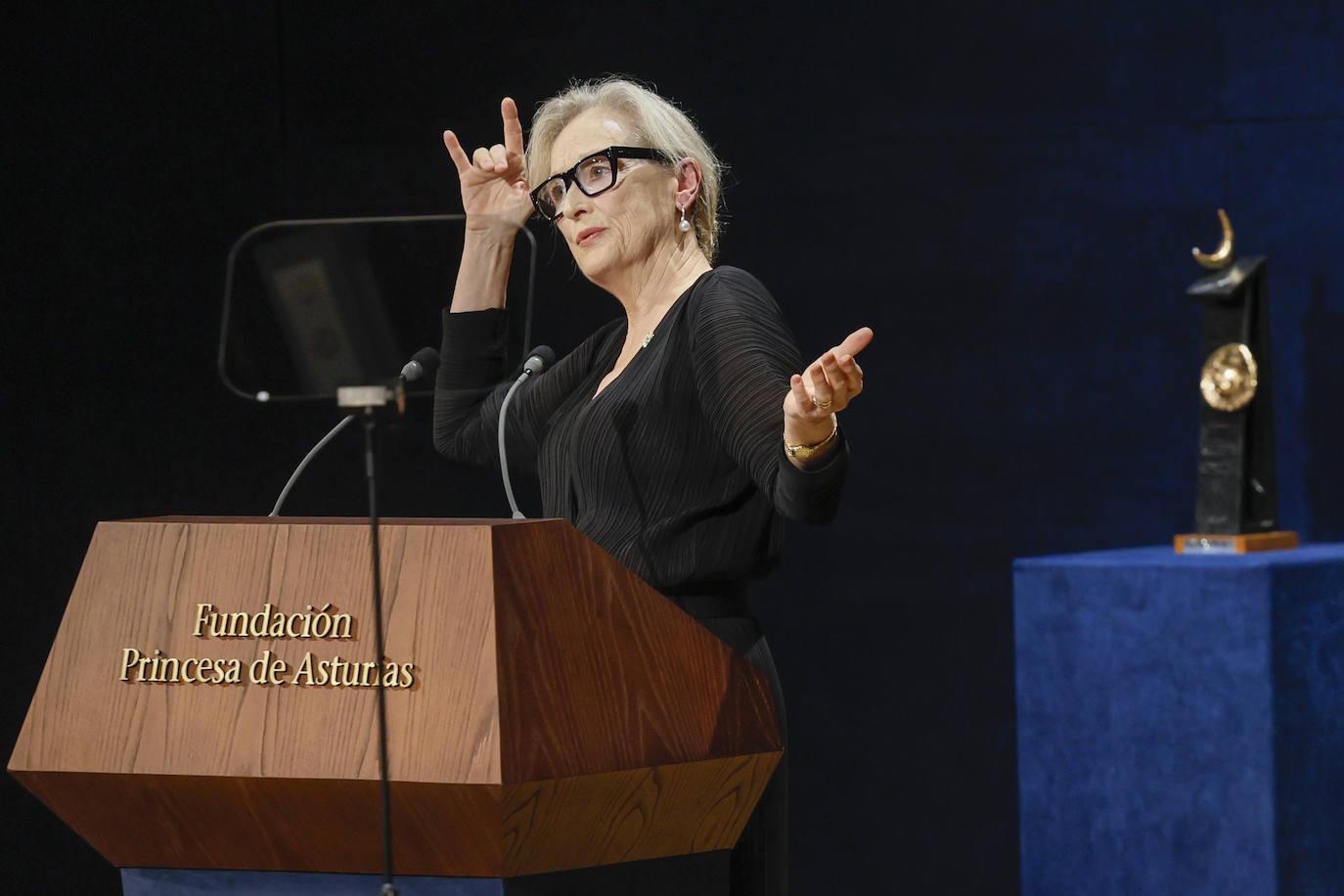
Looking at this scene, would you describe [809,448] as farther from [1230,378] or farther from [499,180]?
[1230,378]

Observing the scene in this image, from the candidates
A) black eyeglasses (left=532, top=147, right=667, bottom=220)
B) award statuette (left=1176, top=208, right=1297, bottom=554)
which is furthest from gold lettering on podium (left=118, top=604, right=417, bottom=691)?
award statuette (left=1176, top=208, right=1297, bottom=554)

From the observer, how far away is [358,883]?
1339 mm

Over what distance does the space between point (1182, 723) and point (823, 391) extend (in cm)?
174

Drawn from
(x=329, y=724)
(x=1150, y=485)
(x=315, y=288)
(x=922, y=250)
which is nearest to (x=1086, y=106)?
(x=922, y=250)

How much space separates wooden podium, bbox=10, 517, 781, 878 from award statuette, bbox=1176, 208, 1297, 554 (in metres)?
1.95

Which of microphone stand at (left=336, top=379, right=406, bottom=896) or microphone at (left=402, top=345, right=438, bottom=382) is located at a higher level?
microphone at (left=402, top=345, right=438, bottom=382)

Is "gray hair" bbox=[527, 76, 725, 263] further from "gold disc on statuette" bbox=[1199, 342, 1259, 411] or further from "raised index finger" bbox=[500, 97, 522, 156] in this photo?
"gold disc on statuette" bbox=[1199, 342, 1259, 411]

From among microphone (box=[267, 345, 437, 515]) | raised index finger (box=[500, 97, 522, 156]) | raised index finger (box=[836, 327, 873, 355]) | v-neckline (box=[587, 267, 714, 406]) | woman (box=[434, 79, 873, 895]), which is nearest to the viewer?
raised index finger (box=[836, 327, 873, 355])

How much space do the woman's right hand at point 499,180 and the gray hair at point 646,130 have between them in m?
0.02

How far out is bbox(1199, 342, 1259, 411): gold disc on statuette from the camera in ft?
10.3

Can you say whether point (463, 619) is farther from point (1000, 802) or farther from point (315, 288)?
point (1000, 802)

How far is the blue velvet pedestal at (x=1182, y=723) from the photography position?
9.33 feet

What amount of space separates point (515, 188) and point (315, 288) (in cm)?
56

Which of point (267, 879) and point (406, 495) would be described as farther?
point (406, 495)
